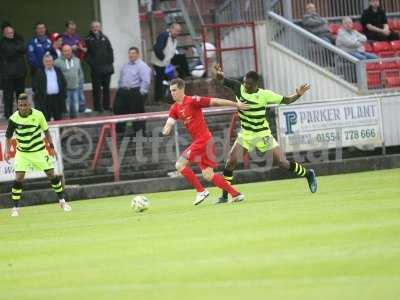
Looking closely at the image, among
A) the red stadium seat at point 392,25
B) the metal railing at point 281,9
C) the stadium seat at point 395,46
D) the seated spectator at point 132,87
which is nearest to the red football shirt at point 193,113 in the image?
the seated spectator at point 132,87

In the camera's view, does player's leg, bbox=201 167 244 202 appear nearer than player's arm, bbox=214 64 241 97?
Yes

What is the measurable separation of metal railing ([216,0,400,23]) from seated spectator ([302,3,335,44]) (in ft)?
2.89

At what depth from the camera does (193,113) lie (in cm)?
1775

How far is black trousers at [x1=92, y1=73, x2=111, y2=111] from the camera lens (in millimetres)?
25547

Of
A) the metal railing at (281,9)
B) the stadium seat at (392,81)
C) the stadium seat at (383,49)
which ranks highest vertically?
the metal railing at (281,9)

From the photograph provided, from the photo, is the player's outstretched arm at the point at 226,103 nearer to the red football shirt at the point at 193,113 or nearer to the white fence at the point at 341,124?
the red football shirt at the point at 193,113

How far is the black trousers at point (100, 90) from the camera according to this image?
25547 mm

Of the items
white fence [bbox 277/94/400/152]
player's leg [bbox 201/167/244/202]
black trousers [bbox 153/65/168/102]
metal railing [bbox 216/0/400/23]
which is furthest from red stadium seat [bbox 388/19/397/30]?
player's leg [bbox 201/167/244/202]

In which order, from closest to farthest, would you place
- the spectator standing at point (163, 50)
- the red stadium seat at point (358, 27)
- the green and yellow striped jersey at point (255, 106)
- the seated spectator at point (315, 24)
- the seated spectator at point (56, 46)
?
the green and yellow striped jersey at point (255, 106) < the seated spectator at point (56, 46) < the spectator standing at point (163, 50) < the seated spectator at point (315, 24) < the red stadium seat at point (358, 27)

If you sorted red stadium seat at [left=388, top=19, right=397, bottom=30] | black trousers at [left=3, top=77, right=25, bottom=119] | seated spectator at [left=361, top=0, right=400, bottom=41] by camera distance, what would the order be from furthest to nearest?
red stadium seat at [left=388, top=19, right=397, bottom=30] < seated spectator at [left=361, top=0, right=400, bottom=41] < black trousers at [left=3, top=77, right=25, bottom=119]

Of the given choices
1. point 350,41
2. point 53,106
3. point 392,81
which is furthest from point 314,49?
point 53,106

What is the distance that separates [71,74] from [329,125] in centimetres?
576

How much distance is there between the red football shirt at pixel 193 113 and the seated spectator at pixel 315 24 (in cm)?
1031

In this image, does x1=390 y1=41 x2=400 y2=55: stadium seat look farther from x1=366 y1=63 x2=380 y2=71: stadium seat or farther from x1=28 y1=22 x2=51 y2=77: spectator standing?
x1=28 y1=22 x2=51 y2=77: spectator standing
